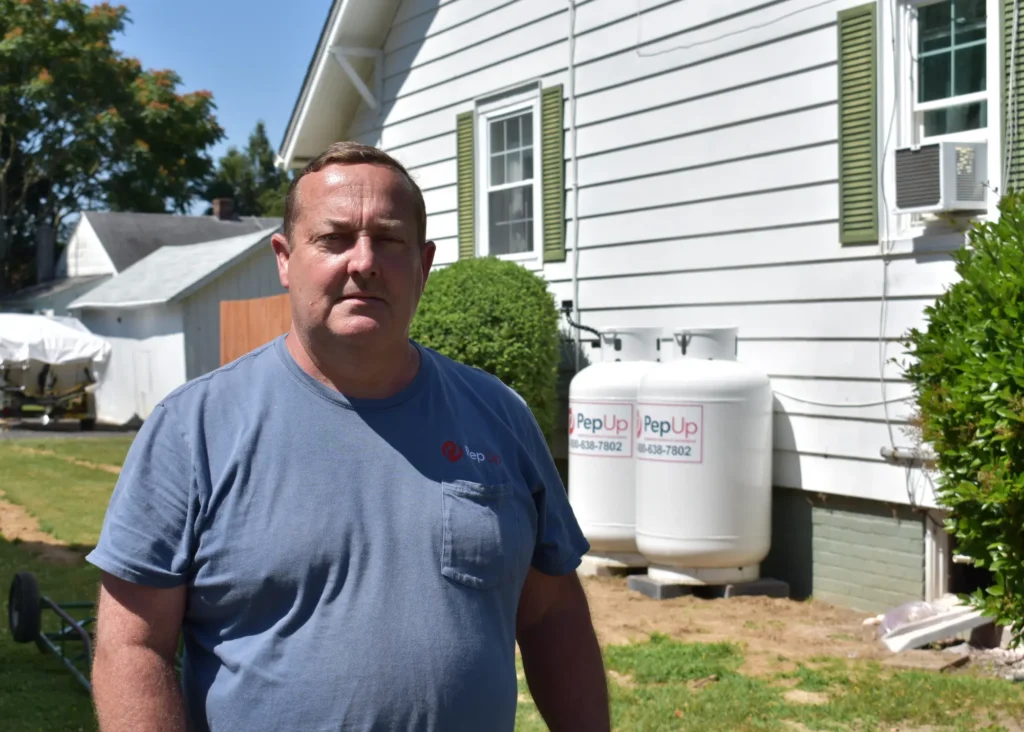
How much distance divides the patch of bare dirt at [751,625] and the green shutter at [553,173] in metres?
3.46

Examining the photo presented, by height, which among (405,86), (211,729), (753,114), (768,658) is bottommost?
(768,658)

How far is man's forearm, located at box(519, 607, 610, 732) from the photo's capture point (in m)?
2.70

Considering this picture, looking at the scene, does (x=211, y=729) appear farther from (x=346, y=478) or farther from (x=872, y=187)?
(x=872, y=187)

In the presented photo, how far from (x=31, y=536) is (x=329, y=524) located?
10879mm

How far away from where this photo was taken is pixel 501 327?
33.1 ft

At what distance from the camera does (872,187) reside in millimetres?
7988

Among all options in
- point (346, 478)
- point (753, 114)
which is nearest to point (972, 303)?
point (753, 114)

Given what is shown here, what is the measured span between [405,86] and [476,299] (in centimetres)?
385

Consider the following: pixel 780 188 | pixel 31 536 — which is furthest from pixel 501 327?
pixel 31 536

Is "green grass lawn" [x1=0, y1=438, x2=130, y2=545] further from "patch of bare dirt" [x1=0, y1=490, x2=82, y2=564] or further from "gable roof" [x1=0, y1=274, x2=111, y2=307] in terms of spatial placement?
"gable roof" [x1=0, y1=274, x2=111, y2=307]

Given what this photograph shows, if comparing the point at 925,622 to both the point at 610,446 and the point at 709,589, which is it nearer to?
the point at 709,589

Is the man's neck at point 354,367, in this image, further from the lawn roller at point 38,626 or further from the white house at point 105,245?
the white house at point 105,245

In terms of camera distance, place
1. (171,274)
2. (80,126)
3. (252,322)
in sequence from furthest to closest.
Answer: (80,126)
(171,274)
(252,322)

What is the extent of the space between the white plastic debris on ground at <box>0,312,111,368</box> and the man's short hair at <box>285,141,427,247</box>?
2585cm
